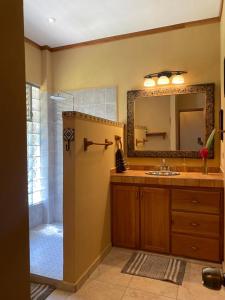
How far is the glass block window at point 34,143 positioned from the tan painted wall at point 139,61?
40 centimetres

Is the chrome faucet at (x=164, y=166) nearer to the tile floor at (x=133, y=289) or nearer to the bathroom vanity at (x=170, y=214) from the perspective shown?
the bathroom vanity at (x=170, y=214)

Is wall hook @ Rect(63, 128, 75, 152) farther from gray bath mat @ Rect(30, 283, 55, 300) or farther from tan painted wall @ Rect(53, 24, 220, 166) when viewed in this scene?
tan painted wall @ Rect(53, 24, 220, 166)

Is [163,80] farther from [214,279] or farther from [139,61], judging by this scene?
[214,279]

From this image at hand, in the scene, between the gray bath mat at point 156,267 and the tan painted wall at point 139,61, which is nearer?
the gray bath mat at point 156,267

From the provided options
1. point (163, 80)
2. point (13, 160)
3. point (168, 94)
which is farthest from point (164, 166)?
point (13, 160)

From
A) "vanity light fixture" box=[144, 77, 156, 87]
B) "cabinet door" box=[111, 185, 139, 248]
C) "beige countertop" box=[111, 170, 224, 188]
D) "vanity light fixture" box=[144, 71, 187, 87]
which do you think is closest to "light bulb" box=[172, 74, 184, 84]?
"vanity light fixture" box=[144, 71, 187, 87]

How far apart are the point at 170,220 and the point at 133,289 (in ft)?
2.68

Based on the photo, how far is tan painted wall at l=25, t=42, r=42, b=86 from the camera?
3.41 metres

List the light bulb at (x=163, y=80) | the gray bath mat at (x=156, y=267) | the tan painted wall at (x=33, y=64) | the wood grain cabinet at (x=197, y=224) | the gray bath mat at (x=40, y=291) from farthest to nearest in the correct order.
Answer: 1. the tan painted wall at (x=33, y=64)
2. the light bulb at (x=163, y=80)
3. the wood grain cabinet at (x=197, y=224)
4. the gray bath mat at (x=156, y=267)
5. the gray bath mat at (x=40, y=291)

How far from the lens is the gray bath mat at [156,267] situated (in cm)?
227

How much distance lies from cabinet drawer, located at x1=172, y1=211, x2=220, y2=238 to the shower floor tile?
4.16ft

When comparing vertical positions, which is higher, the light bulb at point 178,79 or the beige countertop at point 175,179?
the light bulb at point 178,79

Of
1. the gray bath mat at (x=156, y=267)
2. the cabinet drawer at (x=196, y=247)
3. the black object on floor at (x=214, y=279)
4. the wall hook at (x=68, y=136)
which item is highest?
the wall hook at (x=68, y=136)

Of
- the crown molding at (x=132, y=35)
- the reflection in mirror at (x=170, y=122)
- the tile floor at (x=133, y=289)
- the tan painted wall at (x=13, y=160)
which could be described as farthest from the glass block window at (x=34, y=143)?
the tan painted wall at (x=13, y=160)
